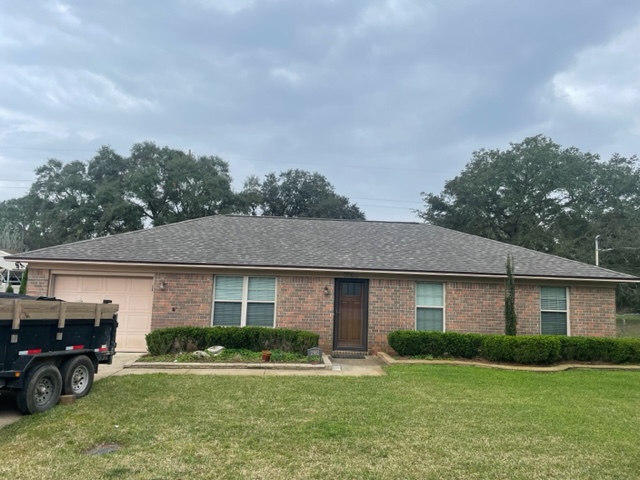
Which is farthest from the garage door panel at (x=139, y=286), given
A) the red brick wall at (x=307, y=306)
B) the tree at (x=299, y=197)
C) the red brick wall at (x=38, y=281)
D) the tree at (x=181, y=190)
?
the tree at (x=299, y=197)

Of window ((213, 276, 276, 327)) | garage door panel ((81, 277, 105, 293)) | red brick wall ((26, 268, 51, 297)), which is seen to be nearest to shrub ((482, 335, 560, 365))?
window ((213, 276, 276, 327))

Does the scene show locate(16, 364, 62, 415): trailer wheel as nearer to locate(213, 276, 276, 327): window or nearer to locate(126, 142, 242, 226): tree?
locate(213, 276, 276, 327): window

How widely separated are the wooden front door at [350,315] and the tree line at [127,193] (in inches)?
929

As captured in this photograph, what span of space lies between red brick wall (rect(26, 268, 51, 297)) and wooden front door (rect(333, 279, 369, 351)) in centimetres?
831

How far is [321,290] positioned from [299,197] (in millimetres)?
33567

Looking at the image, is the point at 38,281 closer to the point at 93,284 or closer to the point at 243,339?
the point at 93,284

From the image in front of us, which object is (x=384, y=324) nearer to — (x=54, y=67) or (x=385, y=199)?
(x=54, y=67)

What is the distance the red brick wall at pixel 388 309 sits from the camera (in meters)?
12.1

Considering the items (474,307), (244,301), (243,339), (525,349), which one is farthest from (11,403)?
(474,307)

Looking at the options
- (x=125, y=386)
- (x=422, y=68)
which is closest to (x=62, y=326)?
(x=125, y=386)

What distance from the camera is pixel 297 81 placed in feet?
58.0

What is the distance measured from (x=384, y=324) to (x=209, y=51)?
11050 mm

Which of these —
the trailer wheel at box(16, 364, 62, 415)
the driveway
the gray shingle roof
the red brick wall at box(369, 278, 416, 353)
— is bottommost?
the driveway

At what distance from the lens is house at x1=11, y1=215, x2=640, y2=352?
1184 centimetres
